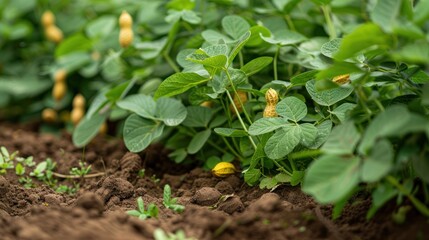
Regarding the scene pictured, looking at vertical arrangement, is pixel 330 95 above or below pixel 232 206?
above

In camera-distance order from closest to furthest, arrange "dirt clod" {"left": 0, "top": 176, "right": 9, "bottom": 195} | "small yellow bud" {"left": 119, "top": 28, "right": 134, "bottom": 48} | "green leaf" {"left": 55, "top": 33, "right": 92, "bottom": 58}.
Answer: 1. "dirt clod" {"left": 0, "top": 176, "right": 9, "bottom": 195}
2. "small yellow bud" {"left": 119, "top": 28, "right": 134, "bottom": 48}
3. "green leaf" {"left": 55, "top": 33, "right": 92, "bottom": 58}

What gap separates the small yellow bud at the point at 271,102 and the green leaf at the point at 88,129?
75 cm

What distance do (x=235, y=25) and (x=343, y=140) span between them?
0.79m

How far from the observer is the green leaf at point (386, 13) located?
49.9 inches

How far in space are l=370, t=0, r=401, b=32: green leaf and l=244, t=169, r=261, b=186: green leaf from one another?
59 centimetres

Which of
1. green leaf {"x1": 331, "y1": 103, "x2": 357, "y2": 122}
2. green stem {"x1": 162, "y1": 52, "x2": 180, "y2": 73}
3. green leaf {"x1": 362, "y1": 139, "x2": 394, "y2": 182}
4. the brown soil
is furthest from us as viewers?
green stem {"x1": 162, "y1": 52, "x2": 180, "y2": 73}

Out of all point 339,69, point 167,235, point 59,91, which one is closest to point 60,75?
point 59,91

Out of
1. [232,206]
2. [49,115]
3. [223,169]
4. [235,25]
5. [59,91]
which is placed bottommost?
[49,115]

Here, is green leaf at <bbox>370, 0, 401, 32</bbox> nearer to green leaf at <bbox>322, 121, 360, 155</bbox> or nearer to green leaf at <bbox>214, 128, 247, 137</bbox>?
green leaf at <bbox>322, 121, 360, 155</bbox>

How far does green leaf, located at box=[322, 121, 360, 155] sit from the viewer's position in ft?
4.15

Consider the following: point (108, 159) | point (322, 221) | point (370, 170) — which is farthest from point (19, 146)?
point (370, 170)

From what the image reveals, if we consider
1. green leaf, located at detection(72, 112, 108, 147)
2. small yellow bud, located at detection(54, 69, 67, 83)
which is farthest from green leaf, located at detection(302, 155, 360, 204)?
small yellow bud, located at detection(54, 69, 67, 83)

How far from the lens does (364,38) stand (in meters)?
1.26

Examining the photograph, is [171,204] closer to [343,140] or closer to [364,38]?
[343,140]
